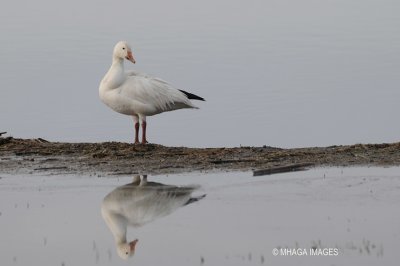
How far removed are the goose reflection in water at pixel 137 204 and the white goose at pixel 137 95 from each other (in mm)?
3876

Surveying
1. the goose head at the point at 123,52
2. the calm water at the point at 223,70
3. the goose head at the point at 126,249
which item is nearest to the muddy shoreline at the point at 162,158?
the goose head at the point at 123,52

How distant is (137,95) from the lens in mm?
15508

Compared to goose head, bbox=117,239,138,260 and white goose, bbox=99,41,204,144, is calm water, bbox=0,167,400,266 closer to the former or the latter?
goose head, bbox=117,239,138,260

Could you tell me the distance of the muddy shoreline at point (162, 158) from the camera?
12555 mm

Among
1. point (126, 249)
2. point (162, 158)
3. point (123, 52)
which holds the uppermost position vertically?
point (123, 52)

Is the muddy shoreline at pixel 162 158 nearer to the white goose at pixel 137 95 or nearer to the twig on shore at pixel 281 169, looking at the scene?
the twig on shore at pixel 281 169

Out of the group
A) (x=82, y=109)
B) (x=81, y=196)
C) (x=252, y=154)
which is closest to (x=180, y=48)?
(x=82, y=109)

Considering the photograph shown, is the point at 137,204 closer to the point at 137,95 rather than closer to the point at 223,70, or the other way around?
the point at 137,95

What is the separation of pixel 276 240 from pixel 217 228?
688mm

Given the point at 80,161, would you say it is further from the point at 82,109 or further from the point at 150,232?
the point at 82,109

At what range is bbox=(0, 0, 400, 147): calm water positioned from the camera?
19547 millimetres

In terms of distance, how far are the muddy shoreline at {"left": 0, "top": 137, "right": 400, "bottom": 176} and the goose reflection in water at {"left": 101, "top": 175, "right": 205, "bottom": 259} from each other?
1.11m

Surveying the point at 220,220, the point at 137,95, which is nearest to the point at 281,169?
the point at 220,220

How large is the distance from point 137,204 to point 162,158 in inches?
117
